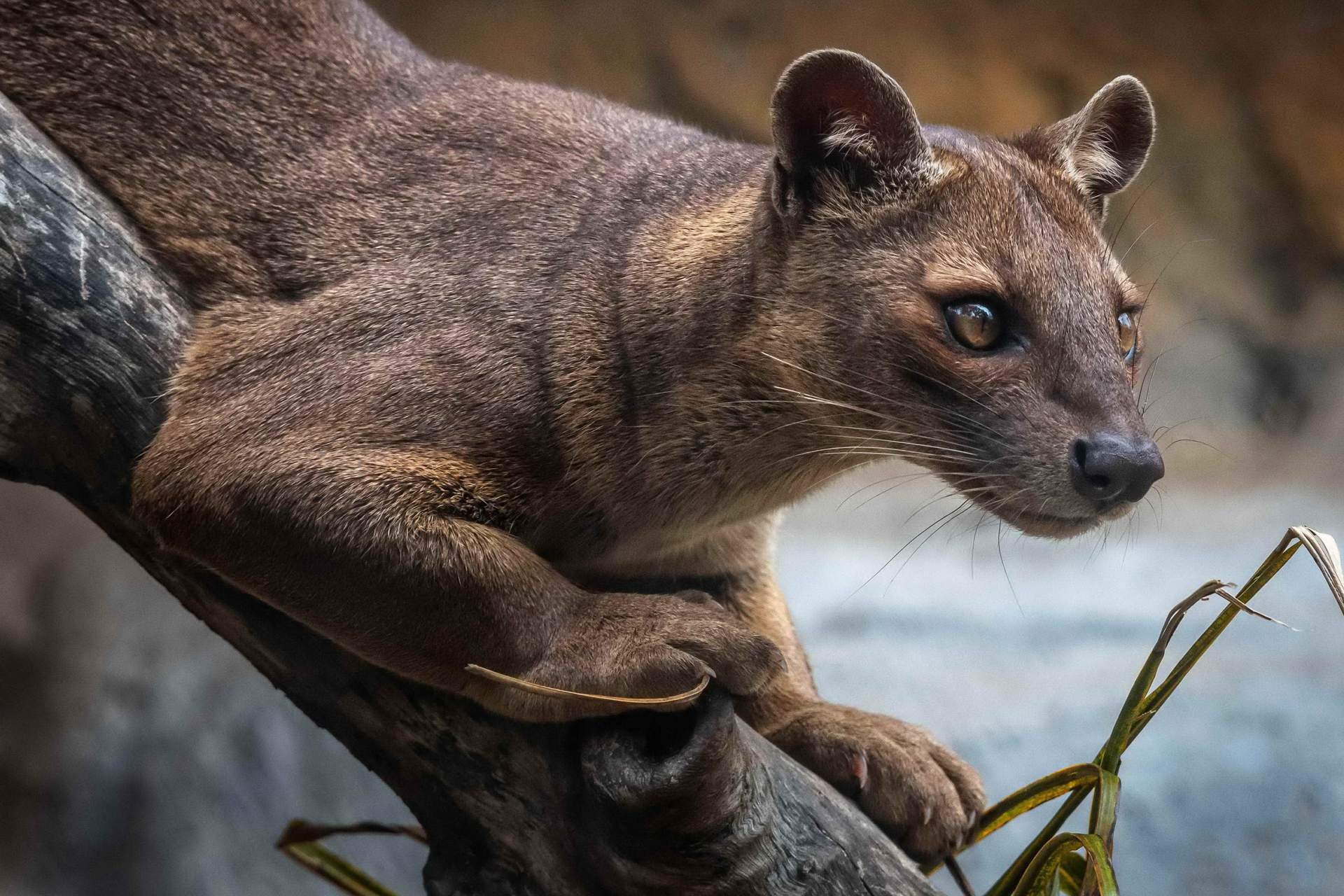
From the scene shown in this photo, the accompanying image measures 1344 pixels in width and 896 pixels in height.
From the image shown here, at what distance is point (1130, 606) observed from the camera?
5355 mm

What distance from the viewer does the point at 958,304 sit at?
2.57 m

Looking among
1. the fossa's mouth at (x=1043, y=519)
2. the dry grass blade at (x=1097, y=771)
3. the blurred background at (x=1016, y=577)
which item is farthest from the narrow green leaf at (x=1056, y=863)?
the blurred background at (x=1016, y=577)

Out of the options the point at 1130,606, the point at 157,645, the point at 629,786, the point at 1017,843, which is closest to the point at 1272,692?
the point at 1130,606

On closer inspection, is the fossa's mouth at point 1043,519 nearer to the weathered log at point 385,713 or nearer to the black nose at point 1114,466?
the black nose at point 1114,466

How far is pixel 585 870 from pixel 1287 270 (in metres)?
4.81

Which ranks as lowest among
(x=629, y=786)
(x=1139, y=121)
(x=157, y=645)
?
(x=157, y=645)

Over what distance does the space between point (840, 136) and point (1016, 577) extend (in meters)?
3.29

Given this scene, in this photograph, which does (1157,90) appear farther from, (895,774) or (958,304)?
A: (895,774)

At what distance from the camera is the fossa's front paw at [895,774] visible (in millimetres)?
2916

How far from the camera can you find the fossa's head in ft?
8.07

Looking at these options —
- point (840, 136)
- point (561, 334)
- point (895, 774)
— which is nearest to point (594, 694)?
point (561, 334)

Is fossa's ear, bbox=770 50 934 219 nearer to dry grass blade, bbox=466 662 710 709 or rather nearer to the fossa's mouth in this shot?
the fossa's mouth

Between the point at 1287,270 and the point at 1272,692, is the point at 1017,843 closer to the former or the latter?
the point at 1272,692

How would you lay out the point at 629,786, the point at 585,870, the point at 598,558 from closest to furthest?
the point at 629,786, the point at 585,870, the point at 598,558
